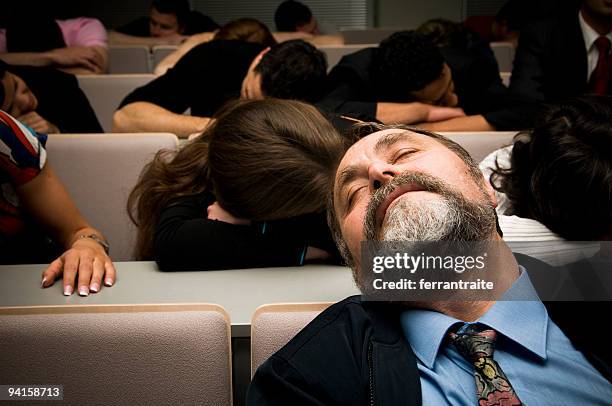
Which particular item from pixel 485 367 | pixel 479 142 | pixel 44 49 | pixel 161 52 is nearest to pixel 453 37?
pixel 479 142

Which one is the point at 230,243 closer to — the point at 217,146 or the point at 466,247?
the point at 217,146

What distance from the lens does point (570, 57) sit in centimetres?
282

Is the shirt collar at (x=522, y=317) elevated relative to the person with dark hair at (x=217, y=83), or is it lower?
lower

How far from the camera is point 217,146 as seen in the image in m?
1.60

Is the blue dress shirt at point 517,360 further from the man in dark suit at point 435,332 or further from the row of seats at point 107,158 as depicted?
the row of seats at point 107,158

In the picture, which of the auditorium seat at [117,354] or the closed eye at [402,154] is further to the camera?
the closed eye at [402,154]

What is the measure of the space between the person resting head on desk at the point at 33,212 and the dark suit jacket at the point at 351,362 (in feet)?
1.93

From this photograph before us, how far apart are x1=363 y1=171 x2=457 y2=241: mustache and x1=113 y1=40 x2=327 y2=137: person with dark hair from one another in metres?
1.27

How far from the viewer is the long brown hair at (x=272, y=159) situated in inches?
59.7

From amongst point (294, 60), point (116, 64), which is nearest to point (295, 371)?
point (294, 60)

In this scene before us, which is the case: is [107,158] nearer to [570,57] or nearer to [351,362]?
[351,362]

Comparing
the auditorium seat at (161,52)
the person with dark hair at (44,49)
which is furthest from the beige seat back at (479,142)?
A: the auditorium seat at (161,52)

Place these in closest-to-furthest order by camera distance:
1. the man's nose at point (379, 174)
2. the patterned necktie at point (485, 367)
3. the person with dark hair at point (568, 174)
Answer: the patterned necktie at point (485, 367) → the man's nose at point (379, 174) → the person with dark hair at point (568, 174)

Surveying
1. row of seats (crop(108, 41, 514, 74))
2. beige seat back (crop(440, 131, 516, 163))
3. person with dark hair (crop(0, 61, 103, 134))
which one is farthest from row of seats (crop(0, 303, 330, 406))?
row of seats (crop(108, 41, 514, 74))
